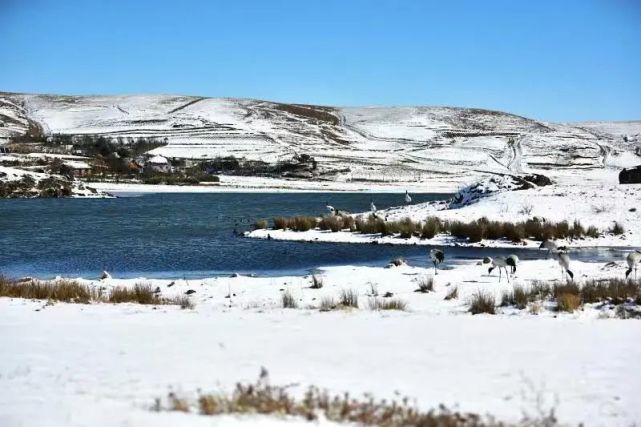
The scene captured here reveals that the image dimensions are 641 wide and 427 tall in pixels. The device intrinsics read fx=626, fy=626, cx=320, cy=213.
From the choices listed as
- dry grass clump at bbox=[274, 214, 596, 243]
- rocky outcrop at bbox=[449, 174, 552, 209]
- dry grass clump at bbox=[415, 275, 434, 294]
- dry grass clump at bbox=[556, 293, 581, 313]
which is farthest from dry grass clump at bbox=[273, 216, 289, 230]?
dry grass clump at bbox=[556, 293, 581, 313]

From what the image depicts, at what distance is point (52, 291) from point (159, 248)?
406 inches

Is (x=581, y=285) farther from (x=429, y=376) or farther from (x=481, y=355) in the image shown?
(x=429, y=376)

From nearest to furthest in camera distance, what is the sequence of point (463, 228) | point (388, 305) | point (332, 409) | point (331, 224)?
point (332, 409)
point (388, 305)
point (463, 228)
point (331, 224)

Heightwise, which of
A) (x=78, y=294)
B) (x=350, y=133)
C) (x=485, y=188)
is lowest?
(x=78, y=294)

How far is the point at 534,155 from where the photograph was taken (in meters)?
90.1

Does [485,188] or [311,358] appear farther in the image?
[485,188]

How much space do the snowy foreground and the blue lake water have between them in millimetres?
7476

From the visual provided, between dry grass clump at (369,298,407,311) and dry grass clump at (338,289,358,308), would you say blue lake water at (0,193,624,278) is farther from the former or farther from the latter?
dry grass clump at (369,298,407,311)

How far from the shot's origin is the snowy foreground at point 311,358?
18.0 feet

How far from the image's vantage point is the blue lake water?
18594 millimetres

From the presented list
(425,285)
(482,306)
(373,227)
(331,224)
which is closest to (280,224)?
(331,224)

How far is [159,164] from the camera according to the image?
71.4m

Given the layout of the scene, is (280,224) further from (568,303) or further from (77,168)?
(77,168)

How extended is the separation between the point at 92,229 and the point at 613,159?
7741 centimetres
